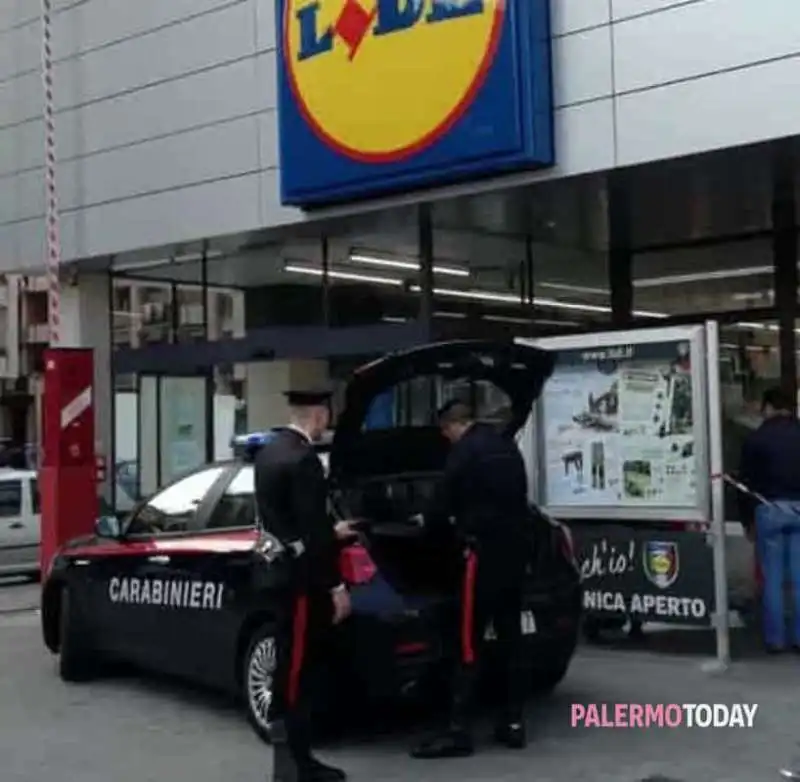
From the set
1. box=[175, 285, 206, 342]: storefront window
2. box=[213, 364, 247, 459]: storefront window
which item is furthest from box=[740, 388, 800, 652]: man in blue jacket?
box=[175, 285, 206, 342]: storefront window

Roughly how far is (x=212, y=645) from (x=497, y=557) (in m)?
2.03

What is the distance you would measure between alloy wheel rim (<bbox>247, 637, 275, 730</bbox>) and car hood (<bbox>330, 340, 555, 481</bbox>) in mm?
1025

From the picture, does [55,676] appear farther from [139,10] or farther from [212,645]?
[139,10]

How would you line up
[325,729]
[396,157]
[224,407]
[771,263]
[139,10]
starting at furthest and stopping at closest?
1. [224,407]
2. [139,10]
3. [771,263]
4. [396,157]
5. [325,729]

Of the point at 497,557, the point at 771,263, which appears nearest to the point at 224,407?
the point at 771,263

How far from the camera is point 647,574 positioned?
1012 cm

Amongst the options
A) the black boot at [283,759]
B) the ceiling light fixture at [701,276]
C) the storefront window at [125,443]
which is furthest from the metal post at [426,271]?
the black boot at [283,759]

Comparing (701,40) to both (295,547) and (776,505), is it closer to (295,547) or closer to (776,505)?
(776,505)

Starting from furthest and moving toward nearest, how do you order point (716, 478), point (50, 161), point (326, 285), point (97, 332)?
point (97, 332) → point (50, 161) → point (326, 285) → point (716, 478)

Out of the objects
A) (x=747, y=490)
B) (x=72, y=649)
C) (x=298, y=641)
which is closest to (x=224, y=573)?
(x=298, y=641)

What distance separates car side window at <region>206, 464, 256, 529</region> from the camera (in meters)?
8.75

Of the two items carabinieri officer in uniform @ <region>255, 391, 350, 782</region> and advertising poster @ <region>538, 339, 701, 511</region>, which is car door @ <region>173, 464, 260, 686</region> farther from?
advertising poster @ <region>538, 339, 701, 511</region>

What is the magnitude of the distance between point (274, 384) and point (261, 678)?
30.3ft

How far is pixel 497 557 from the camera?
7.45m
